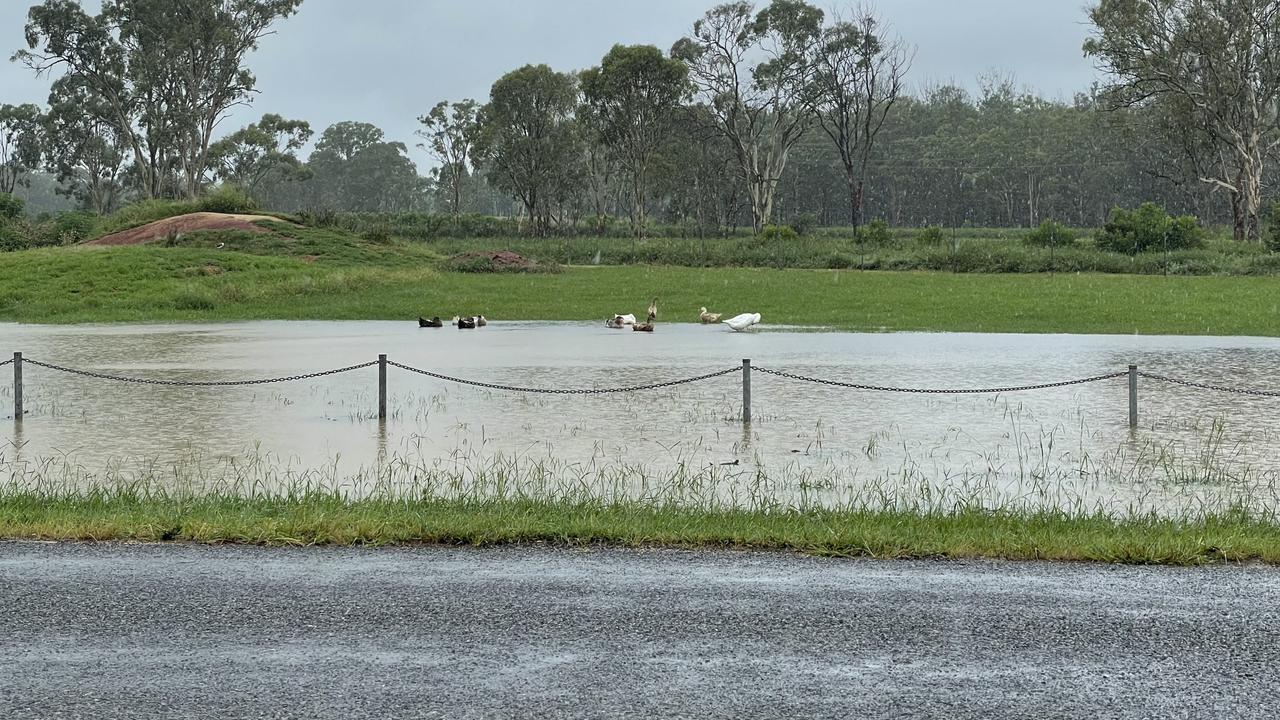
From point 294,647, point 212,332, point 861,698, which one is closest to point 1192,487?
point 861,698

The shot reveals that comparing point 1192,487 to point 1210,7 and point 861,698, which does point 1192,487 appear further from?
point 1210,7

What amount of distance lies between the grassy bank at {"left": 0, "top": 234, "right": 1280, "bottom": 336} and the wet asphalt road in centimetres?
2461

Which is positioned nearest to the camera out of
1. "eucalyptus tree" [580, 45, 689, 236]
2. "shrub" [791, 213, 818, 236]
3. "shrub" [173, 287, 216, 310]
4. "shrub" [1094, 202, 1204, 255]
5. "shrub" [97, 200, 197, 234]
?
"shrub" [173, 287, 216, 310]

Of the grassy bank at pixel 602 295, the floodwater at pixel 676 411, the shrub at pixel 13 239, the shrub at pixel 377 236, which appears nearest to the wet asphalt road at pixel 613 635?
the floodwater at pixel 676 411

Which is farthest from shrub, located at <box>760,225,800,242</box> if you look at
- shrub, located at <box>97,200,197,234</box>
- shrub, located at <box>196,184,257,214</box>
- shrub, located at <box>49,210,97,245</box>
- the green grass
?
shrub, located at <box>49,210,97,245</box>

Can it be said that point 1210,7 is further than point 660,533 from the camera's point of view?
Yes

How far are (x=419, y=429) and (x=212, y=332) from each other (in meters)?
18.9

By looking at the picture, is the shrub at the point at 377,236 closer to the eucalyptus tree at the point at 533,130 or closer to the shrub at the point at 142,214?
the shrub at the point at 142,214

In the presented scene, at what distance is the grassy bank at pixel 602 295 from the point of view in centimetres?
3397

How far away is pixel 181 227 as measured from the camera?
191ft

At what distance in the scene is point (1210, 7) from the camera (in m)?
64.4

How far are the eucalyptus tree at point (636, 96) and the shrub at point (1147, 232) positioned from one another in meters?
30.3

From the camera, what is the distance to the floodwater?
1329cm

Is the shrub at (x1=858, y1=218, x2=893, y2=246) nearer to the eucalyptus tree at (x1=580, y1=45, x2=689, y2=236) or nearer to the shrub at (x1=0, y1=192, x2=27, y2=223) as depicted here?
the eucalyptus tree at (x1=580, y1=45, x2=689, y2=236)
